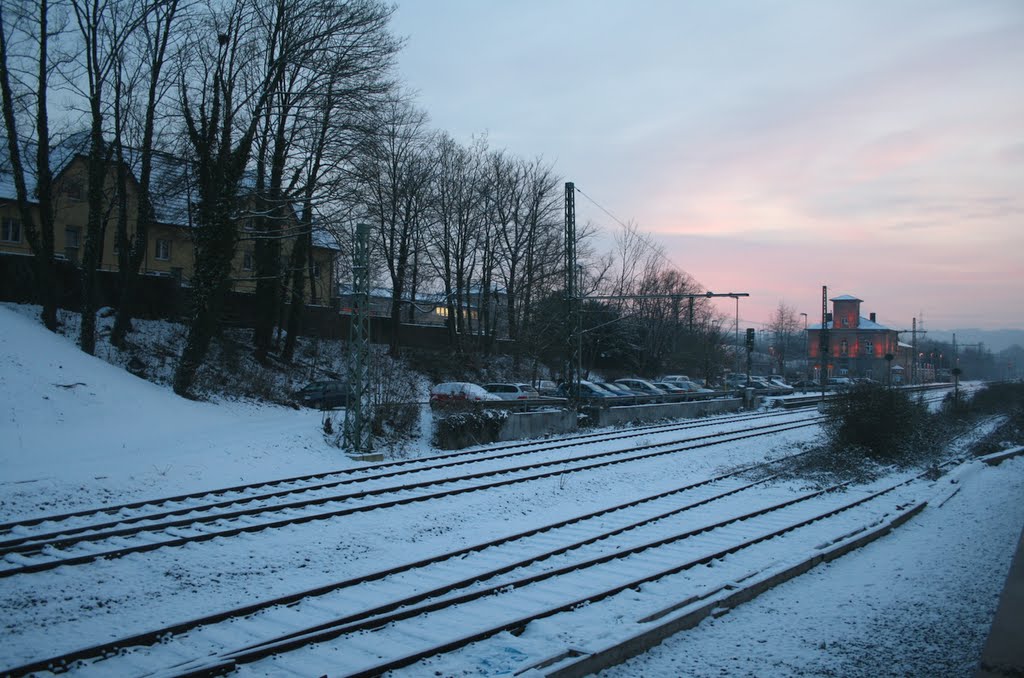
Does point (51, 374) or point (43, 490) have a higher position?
point (51, 374)

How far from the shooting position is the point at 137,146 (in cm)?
3067

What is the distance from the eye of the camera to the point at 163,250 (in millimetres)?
48312

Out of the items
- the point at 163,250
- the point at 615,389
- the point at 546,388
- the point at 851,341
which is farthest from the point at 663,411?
the point at 851,341

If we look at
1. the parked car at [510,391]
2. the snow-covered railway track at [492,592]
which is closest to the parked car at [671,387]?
the parked car at [510,391]

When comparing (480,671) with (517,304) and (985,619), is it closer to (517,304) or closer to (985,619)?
(985,619)

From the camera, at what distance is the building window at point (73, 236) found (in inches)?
1778

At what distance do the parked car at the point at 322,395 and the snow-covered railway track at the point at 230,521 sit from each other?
1366cm

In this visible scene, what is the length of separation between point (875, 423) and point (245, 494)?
748 inches

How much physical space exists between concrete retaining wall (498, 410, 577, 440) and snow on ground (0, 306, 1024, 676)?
25.0ft

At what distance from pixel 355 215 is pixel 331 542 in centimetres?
2346

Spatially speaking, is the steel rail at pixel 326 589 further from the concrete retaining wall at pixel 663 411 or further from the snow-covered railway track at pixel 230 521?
the concrete retaining wall at pixel 663 411

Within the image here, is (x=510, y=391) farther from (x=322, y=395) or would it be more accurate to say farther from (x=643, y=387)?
(x=643, y=387)

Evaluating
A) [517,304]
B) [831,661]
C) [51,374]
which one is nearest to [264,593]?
[831,661]

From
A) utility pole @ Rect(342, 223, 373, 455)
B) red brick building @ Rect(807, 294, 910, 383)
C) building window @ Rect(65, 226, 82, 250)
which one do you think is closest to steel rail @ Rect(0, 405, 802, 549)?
utility pole @ Rect(342, 223, 373, 455)
